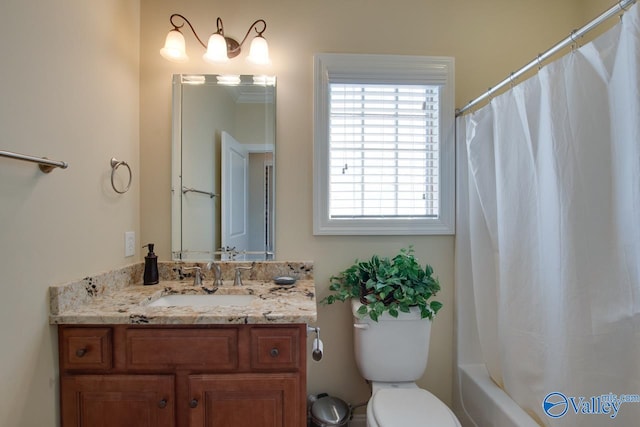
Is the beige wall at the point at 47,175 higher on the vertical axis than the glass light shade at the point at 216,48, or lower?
lower

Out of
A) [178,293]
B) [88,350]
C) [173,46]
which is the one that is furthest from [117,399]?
[173,46]

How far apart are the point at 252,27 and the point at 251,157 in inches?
27.7

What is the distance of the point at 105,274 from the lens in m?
1.27

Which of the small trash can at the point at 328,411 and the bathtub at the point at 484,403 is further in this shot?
the small trash can at the point at 328,411

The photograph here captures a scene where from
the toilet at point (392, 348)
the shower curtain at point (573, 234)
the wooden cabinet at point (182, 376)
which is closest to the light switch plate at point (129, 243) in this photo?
the wooden cabinet at point (182, 376)

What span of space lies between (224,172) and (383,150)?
913 millimetres

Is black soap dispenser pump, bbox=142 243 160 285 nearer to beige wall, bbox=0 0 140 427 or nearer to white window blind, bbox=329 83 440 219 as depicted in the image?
beige wall, bbox=0 0 140 427

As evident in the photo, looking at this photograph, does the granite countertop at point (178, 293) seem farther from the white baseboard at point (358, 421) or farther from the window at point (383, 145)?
the white baseboard at point (358, 421)

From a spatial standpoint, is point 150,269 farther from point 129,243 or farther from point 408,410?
point 408,410

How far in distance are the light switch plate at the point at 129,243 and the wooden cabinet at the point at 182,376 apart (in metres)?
0.48

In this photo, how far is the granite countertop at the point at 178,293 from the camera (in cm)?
103

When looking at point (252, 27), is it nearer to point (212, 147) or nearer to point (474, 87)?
point (212, 147)

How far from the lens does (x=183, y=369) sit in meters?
1.05

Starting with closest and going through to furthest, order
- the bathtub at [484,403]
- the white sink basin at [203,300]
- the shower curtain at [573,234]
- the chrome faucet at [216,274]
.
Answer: the shower curtain at [573,234] → the bathtub at [484,403] → the white sink basin at [203,300] → the chrome faucet at [216,274]
